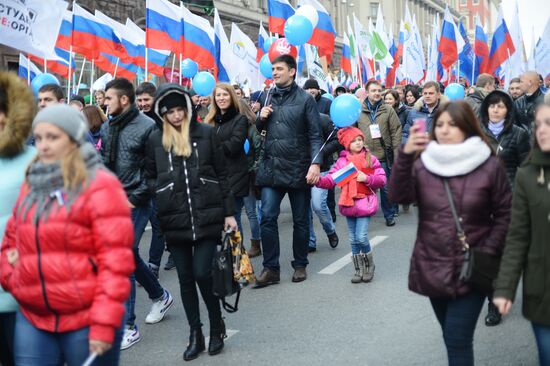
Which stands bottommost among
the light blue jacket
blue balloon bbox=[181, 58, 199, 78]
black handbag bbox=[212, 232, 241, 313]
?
black handbag bbox=[212, 232, 241, 313]

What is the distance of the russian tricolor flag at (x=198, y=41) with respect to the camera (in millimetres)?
12320

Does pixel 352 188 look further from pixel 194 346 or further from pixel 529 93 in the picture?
pixel 529 93

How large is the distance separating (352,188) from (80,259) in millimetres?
4177

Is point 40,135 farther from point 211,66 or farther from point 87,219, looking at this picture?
point 211,66

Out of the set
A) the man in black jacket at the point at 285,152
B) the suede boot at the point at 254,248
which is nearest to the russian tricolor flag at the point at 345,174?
the man in black jacket at the point at 285,152

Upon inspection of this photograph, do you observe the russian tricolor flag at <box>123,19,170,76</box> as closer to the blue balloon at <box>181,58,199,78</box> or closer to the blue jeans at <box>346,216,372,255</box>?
the blue balloon at <box>181,58,199,78</box>

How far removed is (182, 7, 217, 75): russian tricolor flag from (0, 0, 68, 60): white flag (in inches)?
164

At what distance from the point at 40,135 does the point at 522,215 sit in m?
2.05

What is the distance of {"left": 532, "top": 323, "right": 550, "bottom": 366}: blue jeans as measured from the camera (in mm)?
3072

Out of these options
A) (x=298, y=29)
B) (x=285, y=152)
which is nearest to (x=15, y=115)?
(x=285, y=152)

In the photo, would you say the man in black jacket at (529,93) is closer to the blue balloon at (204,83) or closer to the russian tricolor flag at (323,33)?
the blue balloon at (204,83)

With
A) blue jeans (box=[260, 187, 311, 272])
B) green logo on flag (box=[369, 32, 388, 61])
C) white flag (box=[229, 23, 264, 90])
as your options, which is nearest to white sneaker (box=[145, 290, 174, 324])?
blue jeans (box=[260, 187, 311, 272])

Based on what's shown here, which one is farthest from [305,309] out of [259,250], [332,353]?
[259,250]

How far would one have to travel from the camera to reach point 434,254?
3.42 meters
